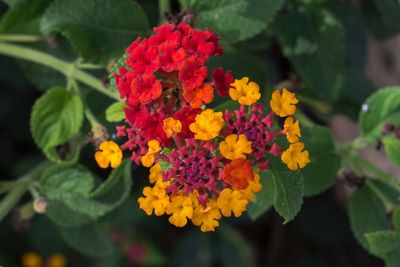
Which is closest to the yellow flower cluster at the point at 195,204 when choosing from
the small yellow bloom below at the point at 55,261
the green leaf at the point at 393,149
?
the green leaf at the point at 393,149

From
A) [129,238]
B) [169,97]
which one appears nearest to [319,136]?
[169,97]

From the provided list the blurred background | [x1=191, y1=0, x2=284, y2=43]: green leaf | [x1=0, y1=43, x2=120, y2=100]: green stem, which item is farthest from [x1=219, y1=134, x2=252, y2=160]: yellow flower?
the blurred background

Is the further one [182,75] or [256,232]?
[256,232]

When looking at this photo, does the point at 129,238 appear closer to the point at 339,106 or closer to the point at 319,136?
the point at 339,106

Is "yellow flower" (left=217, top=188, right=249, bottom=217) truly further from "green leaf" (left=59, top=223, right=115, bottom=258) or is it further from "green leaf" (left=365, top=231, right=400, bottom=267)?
"green leaf" (left=59, top=223, right=115, bottom=258)

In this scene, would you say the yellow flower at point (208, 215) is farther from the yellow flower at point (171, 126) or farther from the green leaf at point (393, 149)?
the green leaf at point (393, 149)
